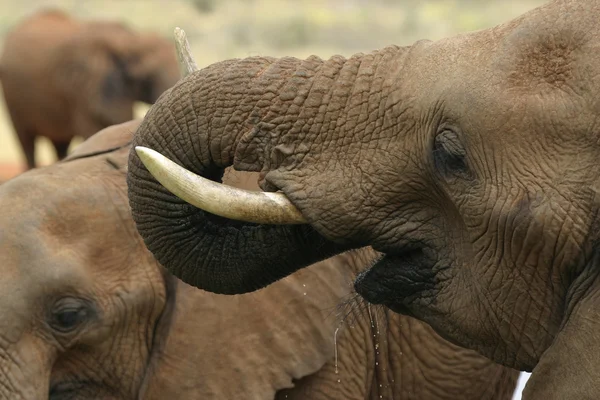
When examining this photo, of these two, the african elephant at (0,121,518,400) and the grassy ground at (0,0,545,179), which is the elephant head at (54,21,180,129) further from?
→ the african elephant at (0,121,518,400)

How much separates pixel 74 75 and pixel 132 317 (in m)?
11.1

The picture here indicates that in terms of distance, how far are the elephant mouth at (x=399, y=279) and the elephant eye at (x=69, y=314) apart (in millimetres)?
1156

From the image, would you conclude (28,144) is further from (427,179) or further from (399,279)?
(427,179)

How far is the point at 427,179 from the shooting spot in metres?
3.31

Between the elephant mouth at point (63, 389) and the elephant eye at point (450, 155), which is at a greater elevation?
the elephant eye at point (450, 155)

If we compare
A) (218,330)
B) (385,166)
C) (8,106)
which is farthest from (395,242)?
(8,106)

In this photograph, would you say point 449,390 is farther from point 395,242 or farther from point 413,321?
point 395,242

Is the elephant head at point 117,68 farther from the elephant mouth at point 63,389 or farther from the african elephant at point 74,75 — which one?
the elephant mouth at point 63,389

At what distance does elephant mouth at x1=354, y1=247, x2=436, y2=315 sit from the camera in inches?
134

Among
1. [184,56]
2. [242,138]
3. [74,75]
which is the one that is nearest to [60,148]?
[74,75]

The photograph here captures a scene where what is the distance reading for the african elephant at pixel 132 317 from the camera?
14.3 feet

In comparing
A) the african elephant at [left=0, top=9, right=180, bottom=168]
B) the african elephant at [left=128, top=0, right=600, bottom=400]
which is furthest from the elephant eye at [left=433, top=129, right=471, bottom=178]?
the african elephant at [left=0, top=9, right=180, bottom=168]

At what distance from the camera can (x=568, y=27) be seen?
10.4ft

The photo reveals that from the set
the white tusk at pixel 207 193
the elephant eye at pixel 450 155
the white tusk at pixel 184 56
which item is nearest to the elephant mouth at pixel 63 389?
the white tusk at pixel 184 56
